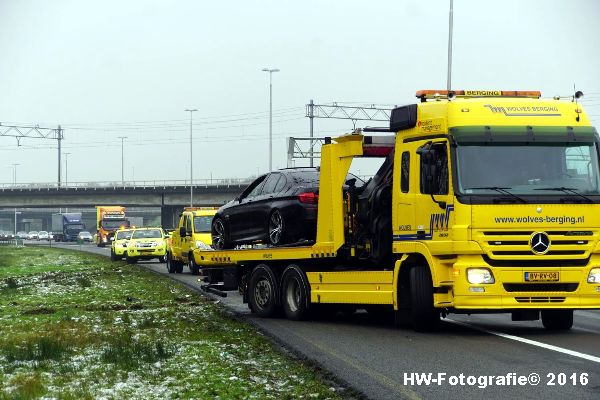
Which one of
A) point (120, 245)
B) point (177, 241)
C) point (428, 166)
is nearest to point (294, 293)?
point (428, 166)

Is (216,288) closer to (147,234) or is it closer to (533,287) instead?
(533,287)

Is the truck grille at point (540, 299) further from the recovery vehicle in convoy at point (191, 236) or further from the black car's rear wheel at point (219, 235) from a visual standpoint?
the recovery vehicle in convoy at point (191, 236)

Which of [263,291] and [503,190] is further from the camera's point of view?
[263,291]

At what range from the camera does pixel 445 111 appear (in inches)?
576

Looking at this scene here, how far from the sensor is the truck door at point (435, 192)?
46.8ft

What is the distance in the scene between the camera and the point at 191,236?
35.7 metres

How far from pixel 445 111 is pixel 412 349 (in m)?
3.35

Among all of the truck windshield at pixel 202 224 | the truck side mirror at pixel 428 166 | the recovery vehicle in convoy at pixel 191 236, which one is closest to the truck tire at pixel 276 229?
the truck side mirror at pixel 428 166

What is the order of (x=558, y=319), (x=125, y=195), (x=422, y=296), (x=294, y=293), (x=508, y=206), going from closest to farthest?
(x=508, y=206) < (x=422, y=296) < (x=558, y=319) < (x=294, y=293) < (x=125, y=195)

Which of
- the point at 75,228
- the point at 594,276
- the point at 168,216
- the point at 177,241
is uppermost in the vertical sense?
the point at 168,216

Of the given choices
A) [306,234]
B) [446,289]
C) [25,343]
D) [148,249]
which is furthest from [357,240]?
[148,249]

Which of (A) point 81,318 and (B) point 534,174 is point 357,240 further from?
(A) point 81,318

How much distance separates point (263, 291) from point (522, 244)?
21.0 feet

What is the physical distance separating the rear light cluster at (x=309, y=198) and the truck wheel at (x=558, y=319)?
4.28 meters
